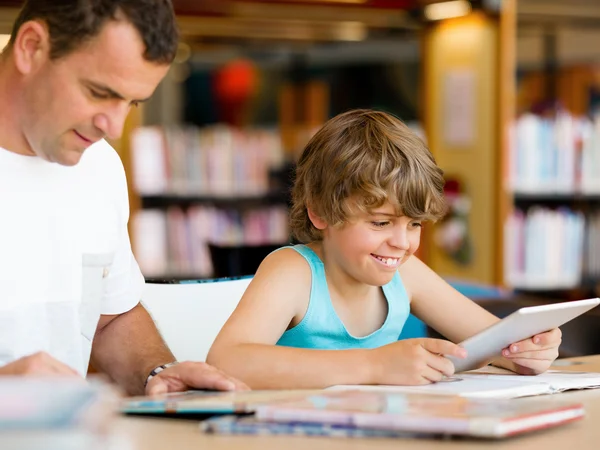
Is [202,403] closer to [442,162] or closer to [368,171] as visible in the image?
[368,171]

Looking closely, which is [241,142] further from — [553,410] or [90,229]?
[553,410]

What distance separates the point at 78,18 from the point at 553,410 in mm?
876

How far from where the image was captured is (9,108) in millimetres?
1633

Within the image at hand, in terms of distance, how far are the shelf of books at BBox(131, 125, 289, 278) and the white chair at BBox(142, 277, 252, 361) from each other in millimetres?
3591

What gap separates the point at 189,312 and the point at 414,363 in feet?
2.34

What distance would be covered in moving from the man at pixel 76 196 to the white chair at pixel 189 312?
0.13 m

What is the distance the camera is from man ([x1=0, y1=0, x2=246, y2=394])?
147cm

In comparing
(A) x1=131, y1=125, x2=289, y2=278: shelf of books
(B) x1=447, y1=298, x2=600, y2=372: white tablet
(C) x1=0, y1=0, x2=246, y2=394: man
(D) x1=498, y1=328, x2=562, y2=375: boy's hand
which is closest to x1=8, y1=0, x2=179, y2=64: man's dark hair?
(C) x1=0, y1=0, x2=246, y2=394: man

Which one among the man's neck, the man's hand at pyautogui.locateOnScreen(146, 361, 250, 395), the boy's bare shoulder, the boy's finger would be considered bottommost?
the man's hand at pyautogui.locateOnScreen(146, 361, 250, 395)

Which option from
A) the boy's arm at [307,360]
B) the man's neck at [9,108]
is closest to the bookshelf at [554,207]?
the boy's arm at [307,360]

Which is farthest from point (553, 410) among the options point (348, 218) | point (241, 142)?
point (241, 142)

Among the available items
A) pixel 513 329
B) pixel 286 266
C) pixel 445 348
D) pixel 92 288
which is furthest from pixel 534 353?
pixel 92 288

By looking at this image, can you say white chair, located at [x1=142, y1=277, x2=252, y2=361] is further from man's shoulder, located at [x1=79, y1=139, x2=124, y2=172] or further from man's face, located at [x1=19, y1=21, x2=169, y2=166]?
man's face, located at [x1=19, y1=21, x2=169, y2=166]

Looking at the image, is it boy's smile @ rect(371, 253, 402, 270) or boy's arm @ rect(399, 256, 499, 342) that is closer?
boy's smile @ rect(371, 253, 402, 270)
